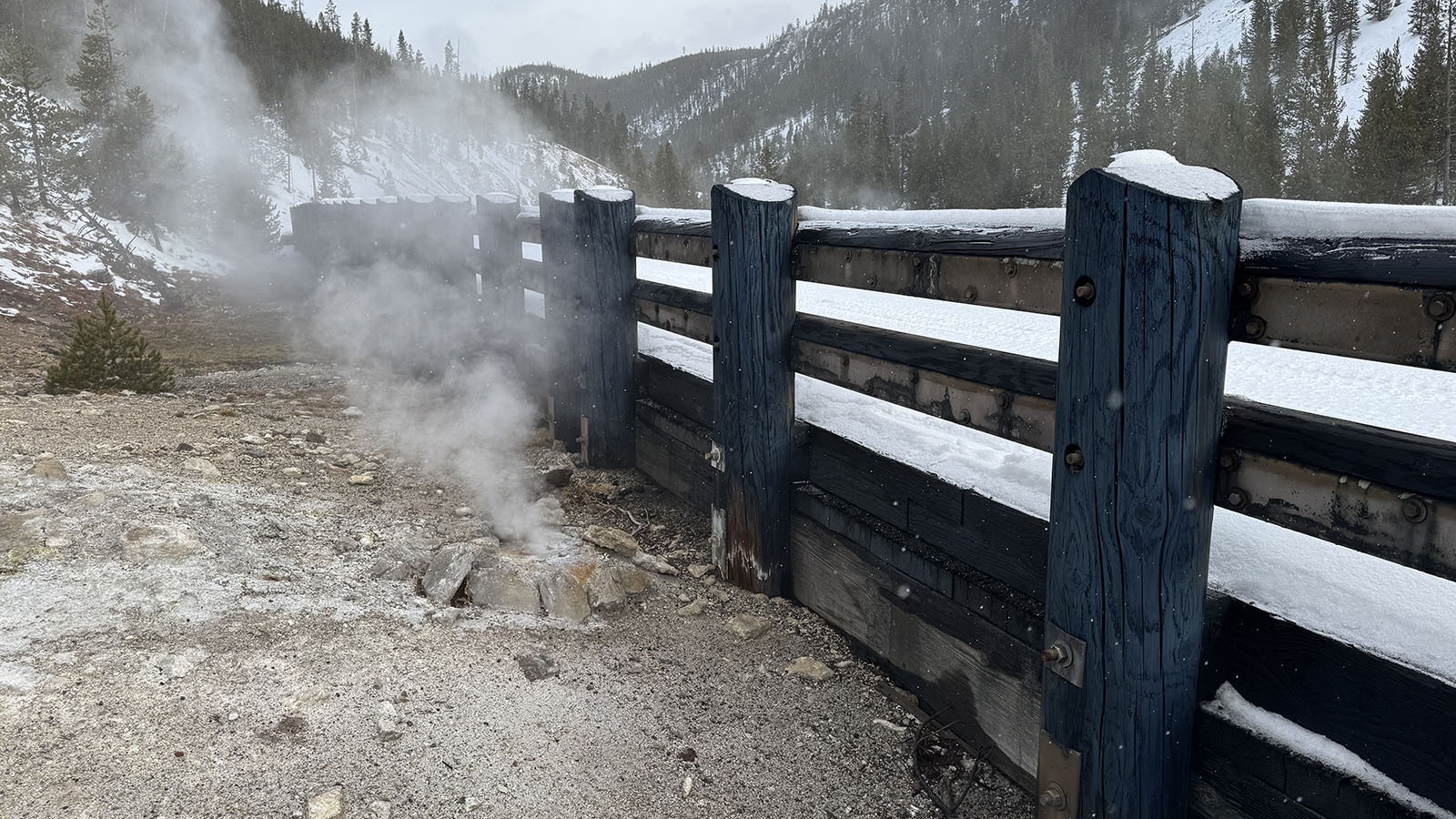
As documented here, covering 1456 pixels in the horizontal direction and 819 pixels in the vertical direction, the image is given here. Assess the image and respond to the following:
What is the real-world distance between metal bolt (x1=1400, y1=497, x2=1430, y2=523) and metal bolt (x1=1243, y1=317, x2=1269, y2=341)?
39 centimetres

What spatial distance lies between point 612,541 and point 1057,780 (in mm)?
2540

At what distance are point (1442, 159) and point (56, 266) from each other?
47403 millimetres

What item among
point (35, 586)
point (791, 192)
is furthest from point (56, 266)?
point (791, 192)

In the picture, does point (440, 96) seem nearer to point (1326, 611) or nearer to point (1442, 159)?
point (1442, 159)

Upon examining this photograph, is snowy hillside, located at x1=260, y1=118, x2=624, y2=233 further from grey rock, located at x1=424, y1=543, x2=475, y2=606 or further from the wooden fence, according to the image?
the wooden fence

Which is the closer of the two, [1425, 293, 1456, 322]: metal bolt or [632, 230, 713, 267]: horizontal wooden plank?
[1425, 293, 1456, 322]: metal bolt

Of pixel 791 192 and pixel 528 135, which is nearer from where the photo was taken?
pixel 791 192

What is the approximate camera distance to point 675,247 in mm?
4441

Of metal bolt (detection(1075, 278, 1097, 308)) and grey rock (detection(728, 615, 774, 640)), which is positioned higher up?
metal bolt (detection(1075, 278, 1097, 308))

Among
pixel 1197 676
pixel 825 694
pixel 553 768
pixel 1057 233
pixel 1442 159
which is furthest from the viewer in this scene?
pixel 1442 159

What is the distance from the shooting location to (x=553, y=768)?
2588 millimetres

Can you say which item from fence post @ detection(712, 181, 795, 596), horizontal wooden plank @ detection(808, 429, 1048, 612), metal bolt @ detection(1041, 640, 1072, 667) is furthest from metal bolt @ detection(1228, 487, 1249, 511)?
fence post @ detection(712, 181, 795, 596)

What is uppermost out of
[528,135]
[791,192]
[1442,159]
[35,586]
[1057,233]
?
[528,135]

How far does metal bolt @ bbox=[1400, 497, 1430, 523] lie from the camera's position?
1532 millimetres
